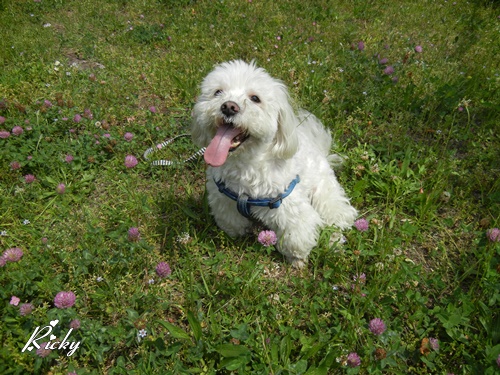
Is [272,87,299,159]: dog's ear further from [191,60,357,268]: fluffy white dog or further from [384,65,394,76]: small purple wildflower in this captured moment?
[384,65,394,76]: small purple wildflower

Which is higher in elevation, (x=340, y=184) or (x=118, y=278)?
(x=340, y=184)

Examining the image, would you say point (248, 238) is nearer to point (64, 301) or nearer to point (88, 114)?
point (64, 301)

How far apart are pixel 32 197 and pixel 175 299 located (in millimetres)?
1754

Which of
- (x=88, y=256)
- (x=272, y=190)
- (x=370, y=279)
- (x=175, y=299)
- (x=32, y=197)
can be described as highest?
(x=272, y=190)

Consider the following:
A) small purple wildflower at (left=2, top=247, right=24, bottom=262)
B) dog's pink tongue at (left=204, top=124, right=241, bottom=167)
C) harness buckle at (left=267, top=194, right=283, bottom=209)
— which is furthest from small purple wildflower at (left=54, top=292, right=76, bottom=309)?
harness buckle at (left=267, top=194, right=283, bottom=209)

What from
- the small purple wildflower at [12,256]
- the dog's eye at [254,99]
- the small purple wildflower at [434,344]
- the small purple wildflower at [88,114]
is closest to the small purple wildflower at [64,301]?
the small purple wildflower at [12,256]

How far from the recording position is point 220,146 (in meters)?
2.22

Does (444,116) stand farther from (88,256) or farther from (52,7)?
(52,7)

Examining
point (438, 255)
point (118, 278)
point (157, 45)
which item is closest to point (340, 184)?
point (438, 255)

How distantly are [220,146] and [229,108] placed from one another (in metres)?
0.25

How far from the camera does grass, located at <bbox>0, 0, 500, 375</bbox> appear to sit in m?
2.03

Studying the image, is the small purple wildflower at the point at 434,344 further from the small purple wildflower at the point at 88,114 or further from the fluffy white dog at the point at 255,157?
the small purple wildflower at the point at 88,114

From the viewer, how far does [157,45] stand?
5.12 m

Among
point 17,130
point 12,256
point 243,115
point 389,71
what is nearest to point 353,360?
point 243,115
